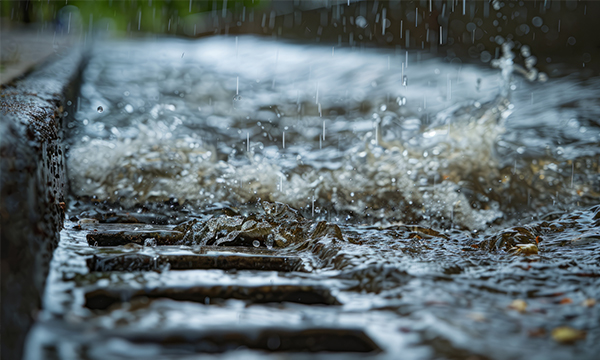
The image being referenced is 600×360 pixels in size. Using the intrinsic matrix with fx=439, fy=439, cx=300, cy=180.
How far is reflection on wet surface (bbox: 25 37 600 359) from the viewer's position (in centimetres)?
95

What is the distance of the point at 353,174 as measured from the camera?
2.90 m

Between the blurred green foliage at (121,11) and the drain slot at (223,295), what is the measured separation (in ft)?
23.9

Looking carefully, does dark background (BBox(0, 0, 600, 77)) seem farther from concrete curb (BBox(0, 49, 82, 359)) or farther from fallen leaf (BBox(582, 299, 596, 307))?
concrete curb (BBox(0, 49, 82, 359))

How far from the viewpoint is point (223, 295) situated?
1.16 metres

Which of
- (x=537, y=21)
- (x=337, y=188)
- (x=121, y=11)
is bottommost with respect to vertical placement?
(x=337, y=188)

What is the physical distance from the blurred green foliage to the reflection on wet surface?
2.46m

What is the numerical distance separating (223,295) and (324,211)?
1440 mm

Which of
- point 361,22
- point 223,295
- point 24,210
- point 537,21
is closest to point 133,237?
point 24,210

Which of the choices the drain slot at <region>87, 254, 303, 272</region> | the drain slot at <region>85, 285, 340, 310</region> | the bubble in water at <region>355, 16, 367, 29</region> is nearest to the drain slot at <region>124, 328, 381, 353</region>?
the drain slot at <region>85, 285, 340, 310</region>

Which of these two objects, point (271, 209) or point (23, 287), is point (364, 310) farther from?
point (271, 209)

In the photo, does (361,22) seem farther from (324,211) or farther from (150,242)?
(150,242)

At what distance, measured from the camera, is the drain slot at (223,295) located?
3.60 ft

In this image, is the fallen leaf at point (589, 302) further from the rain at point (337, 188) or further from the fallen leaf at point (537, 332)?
the fallen leaf at point (537, 332)

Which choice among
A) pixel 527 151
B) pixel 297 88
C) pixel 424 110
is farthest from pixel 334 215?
pixel 297 88
